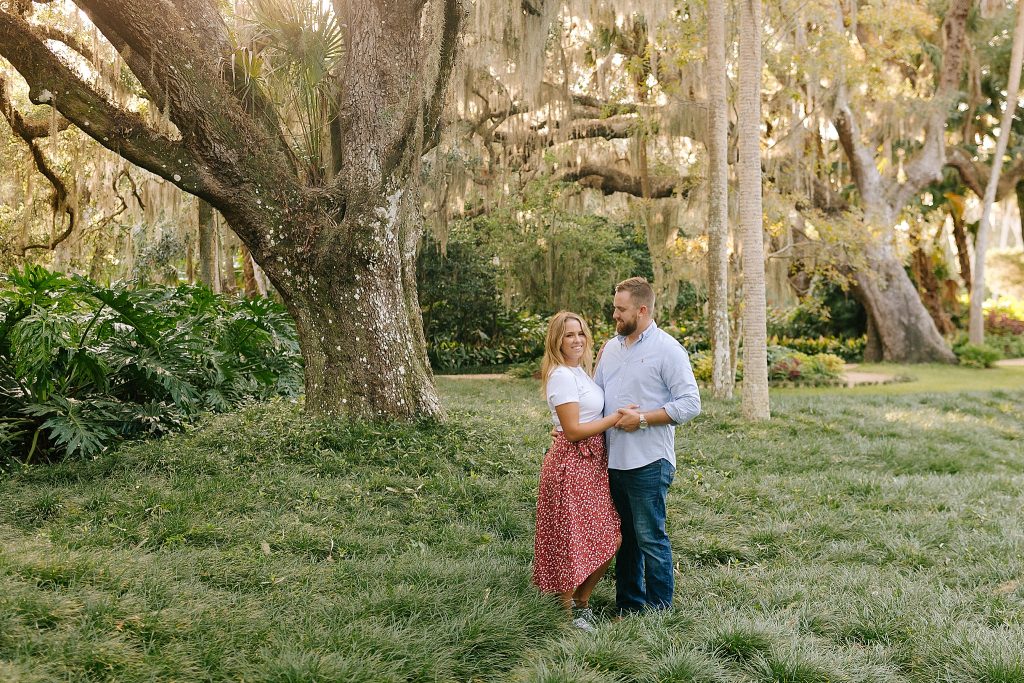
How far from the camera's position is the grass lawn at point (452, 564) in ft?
10.5

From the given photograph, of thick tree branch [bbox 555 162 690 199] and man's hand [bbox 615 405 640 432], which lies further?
thick tree branch [bbox 555 162 690 199]

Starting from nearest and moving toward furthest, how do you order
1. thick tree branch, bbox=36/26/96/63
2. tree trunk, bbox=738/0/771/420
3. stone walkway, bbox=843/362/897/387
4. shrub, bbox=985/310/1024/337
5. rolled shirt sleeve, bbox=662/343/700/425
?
1. rolled shirt sleeve, bbox=662/343/700/425
2. tree trunk, bbox=738/0/771/420
3. thick tree branch, bbox=36/26/96/63
4. stone walkway, bbox=843/362/897/387
5. shrub, bbox=985/310/1024/337

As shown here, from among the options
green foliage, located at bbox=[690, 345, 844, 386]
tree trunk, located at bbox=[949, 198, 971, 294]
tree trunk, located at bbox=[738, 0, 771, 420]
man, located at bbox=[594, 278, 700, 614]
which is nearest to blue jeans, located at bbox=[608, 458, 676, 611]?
man, located at bbox=[594, 278, 700, 614]

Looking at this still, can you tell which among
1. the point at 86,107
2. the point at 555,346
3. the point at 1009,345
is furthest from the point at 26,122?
the point at 1009,345

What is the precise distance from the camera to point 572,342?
3.90 m

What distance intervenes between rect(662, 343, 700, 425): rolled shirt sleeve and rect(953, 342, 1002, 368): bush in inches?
677

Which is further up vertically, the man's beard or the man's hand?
the man's beard

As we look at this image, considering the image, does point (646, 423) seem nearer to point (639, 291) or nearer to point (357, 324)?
point (639, 291)

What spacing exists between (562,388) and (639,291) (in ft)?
1.90

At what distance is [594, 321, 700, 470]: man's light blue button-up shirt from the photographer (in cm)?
376

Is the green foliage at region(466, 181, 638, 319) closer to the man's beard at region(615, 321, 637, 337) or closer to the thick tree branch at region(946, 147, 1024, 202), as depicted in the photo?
the thick tree branch at region(946, 147, 1024, 202)

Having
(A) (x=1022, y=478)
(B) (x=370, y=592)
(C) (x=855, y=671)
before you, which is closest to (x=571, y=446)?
(B) (x=370, y=592)

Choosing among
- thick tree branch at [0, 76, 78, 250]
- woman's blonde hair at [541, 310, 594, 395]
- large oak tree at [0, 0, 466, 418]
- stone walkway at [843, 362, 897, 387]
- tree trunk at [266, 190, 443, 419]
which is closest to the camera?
woman's blonde hair at [541, 310, 594, 395]

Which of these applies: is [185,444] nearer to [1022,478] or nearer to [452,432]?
[452,432]
